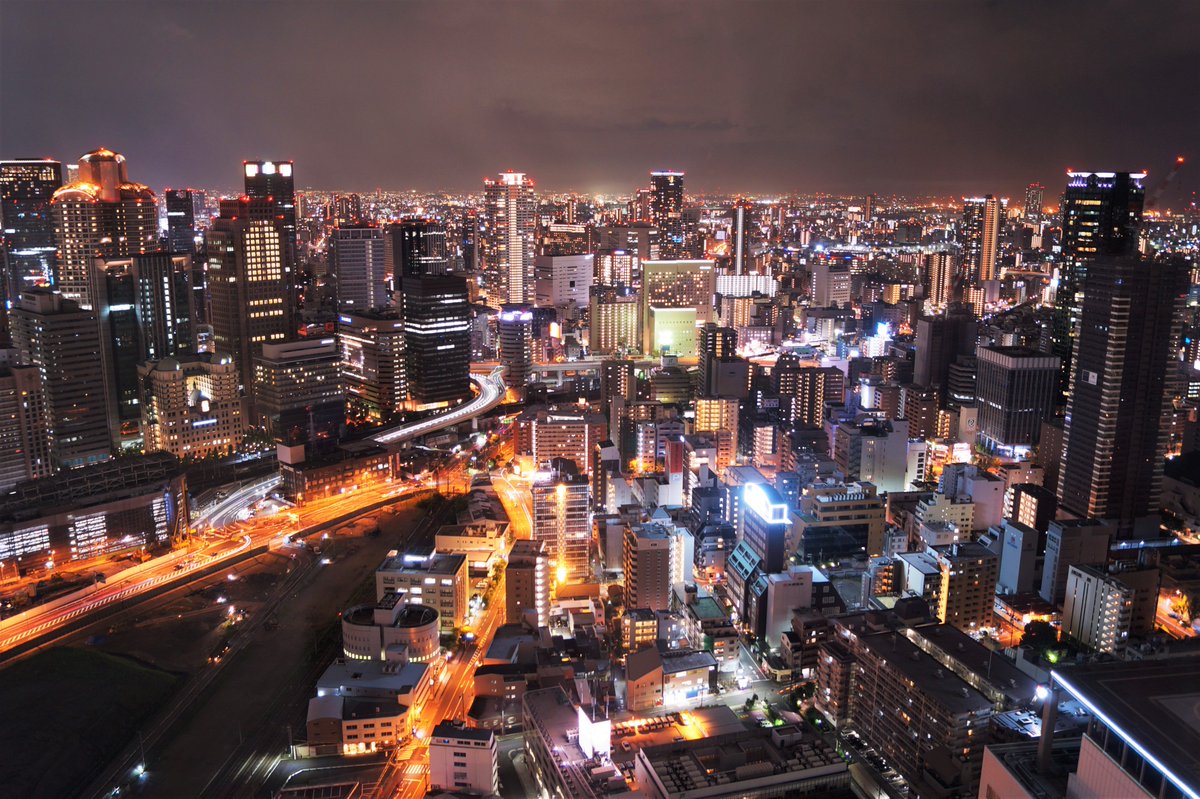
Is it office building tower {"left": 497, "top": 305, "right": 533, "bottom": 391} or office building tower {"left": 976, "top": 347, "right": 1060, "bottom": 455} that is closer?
office building tower {"left": 976, "top": 347, "right": 1060, "bottom": 455}

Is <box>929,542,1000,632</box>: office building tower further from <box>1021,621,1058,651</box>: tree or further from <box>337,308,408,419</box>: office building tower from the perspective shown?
<box>337,308,408,419</box>: office building tower

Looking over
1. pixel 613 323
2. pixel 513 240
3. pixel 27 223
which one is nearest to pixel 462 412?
pixel 613 323

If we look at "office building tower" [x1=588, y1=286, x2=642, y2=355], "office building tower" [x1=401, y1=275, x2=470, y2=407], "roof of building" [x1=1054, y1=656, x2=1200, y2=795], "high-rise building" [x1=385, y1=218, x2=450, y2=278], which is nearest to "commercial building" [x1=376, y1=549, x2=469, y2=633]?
"roof of building" [x1=1054, y1=656, x2=1200, y2=795]

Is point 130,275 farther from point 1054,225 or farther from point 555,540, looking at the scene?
point 1054,225

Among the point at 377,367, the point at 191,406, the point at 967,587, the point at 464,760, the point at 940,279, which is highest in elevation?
the point at 940,279

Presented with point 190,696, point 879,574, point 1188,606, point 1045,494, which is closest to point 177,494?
point 190,696

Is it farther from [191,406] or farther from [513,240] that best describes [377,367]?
[513,240]

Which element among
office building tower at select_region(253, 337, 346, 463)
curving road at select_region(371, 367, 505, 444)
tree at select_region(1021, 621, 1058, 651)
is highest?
office building tower at select_region(253, 337, 346, 463)
